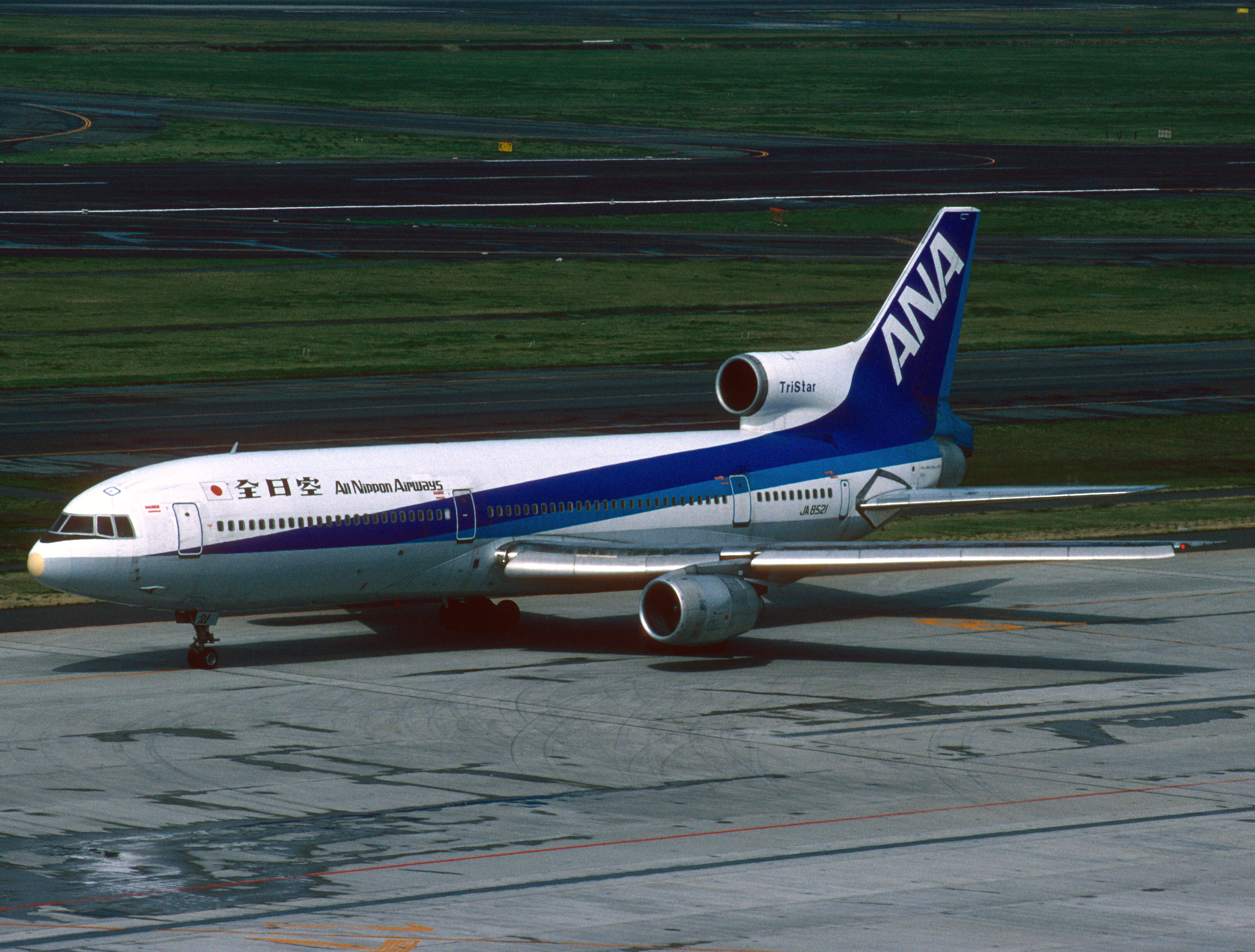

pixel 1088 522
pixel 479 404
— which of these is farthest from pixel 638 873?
pixel 479 404

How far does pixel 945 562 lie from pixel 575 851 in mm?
14816

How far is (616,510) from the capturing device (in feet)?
144

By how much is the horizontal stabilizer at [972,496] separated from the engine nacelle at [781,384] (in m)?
2.61

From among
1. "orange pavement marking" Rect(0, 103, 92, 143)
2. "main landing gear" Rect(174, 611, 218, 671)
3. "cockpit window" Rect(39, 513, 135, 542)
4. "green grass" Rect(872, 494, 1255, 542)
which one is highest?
"orange pavement marking" Rect(0, 103, 92, 143)

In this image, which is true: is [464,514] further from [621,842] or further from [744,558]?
[621,842]

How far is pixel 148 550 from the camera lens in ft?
125

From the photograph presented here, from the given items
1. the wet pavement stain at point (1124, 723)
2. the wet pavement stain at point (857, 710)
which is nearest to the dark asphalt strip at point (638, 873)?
the wet pavement stain at point (1124, 723)

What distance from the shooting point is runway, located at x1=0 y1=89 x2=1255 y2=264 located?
11406 centimetres

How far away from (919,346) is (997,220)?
3127 inches

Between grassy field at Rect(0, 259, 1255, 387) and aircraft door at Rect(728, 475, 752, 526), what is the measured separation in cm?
3952

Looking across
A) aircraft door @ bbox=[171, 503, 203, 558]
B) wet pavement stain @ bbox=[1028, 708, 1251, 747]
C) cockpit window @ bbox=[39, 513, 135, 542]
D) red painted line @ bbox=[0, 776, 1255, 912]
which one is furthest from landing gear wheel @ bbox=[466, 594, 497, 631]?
red painted line @ bbox=[0, 776, 1255, 912]

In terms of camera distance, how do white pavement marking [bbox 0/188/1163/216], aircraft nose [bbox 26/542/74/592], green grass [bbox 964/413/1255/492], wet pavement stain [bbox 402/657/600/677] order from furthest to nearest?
1. white pavement marking [bbox 0/188/1163/216]
2. green grass [bbox 964/413/1255/492]
3. wet pavement stain [bbox 402/657/600/677]
4. aircraft nose [bbox 26/542/74/592]

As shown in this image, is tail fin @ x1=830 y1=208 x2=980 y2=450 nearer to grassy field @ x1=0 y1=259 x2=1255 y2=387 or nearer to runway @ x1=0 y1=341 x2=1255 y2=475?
runway @ x1=0 y1=341 x2=1255 y2=475

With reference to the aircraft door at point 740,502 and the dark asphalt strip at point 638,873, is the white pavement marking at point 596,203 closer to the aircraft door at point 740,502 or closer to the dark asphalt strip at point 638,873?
the aircraft door at point 740,502
